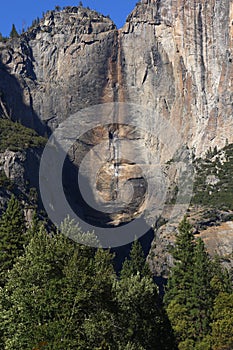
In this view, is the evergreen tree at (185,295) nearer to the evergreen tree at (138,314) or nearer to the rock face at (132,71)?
the evergreen tree at (138,314)

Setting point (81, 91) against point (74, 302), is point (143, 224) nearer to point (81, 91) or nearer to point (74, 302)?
point (81, 91)

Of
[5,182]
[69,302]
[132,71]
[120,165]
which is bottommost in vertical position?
[69,302]

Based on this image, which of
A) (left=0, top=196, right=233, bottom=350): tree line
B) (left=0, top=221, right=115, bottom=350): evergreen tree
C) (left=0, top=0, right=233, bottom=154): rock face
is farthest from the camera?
(left=0, top=0, right=233, bottom=154): rock face

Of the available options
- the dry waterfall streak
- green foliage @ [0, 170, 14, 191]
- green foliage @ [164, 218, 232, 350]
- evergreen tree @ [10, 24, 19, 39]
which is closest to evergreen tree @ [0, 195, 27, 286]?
green foliage @ [164, 218, 232, 350]

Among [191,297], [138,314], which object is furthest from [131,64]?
[138,314]

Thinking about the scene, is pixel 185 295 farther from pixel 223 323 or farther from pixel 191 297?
pixel 223 323

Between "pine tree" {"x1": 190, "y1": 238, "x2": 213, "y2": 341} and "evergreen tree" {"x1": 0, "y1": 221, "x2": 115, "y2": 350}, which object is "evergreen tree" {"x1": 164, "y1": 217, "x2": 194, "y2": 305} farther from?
"evergreen tree" {"x1": 0, "y1": 221, "x2": 115, "y2": 350}

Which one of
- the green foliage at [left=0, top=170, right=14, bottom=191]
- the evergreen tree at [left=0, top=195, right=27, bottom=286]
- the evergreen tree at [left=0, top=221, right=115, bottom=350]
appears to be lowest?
the evergreen tree at [left=0, top=221, right=115, bottom=350]
